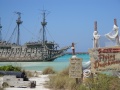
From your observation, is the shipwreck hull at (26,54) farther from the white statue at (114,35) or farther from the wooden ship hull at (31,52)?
the white statue at (114,35)

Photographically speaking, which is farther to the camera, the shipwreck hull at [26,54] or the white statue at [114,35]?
the shipwreck hull at [26,54]

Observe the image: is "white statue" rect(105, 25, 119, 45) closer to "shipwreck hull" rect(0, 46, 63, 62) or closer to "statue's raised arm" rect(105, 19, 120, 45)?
"statue's raised arm" rect(105, 19, 120, 45)

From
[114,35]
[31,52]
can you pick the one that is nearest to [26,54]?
[31,52]

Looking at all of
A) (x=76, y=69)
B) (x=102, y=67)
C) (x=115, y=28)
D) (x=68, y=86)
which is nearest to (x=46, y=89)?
(x=68, y=86)

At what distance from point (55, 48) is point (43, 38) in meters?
9.76

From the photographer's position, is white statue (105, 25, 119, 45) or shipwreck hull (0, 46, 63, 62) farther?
shipwreck hull (0, 46, 63, 62)

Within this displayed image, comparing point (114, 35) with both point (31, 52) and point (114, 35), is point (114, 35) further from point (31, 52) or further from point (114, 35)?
point (31, 52)

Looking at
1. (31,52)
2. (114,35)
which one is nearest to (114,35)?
(114,35)

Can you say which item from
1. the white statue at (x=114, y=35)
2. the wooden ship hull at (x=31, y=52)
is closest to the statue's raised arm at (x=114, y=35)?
the white statue at (x=114, y=35)

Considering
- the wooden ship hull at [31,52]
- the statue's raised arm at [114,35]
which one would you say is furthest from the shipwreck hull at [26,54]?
the statue's raised arm at [114,35]

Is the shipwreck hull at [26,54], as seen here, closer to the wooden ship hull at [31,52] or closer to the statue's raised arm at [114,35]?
the wooden ship hull at [31,52]

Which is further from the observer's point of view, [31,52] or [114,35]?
[31,52]

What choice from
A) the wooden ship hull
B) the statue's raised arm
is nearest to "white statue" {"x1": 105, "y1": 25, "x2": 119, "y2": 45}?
the statue's raised arm

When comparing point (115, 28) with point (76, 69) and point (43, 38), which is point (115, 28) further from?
point (43, 38)
